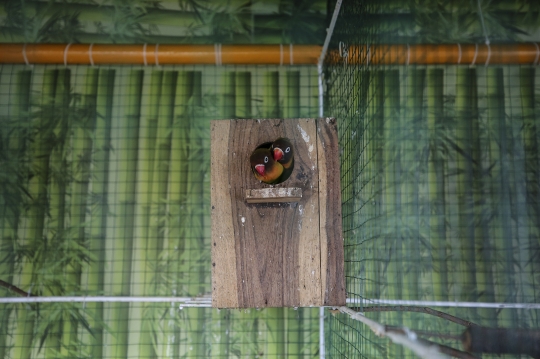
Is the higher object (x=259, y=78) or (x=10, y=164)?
(x=259, y=78)

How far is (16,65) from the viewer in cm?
222

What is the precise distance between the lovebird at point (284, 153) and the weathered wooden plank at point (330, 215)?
0.10 meters

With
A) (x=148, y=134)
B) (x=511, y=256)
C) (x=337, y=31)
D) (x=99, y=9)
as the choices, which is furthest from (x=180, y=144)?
(x=511, y=256)

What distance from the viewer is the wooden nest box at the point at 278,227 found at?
145 centimetres

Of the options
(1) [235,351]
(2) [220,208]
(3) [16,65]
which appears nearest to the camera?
(2) [220,208]

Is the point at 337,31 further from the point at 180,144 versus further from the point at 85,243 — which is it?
the point at 85,243

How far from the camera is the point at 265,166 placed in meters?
1.42

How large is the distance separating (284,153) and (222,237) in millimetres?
294

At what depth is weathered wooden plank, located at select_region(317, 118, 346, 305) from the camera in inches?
57.0

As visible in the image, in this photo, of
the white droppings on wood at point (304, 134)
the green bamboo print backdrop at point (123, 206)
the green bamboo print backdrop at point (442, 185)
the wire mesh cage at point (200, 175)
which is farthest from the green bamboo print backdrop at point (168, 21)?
the white droppings on wood at point (304, 134)

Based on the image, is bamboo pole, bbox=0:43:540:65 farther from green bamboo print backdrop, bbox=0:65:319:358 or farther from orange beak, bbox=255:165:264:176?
orange beak, bbox=255:165:264:176

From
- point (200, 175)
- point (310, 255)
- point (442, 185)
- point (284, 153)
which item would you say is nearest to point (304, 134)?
point (284, 153)

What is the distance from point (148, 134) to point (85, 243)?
513 millimetres

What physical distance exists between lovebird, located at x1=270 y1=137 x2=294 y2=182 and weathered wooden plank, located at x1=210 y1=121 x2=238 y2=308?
16 cm
